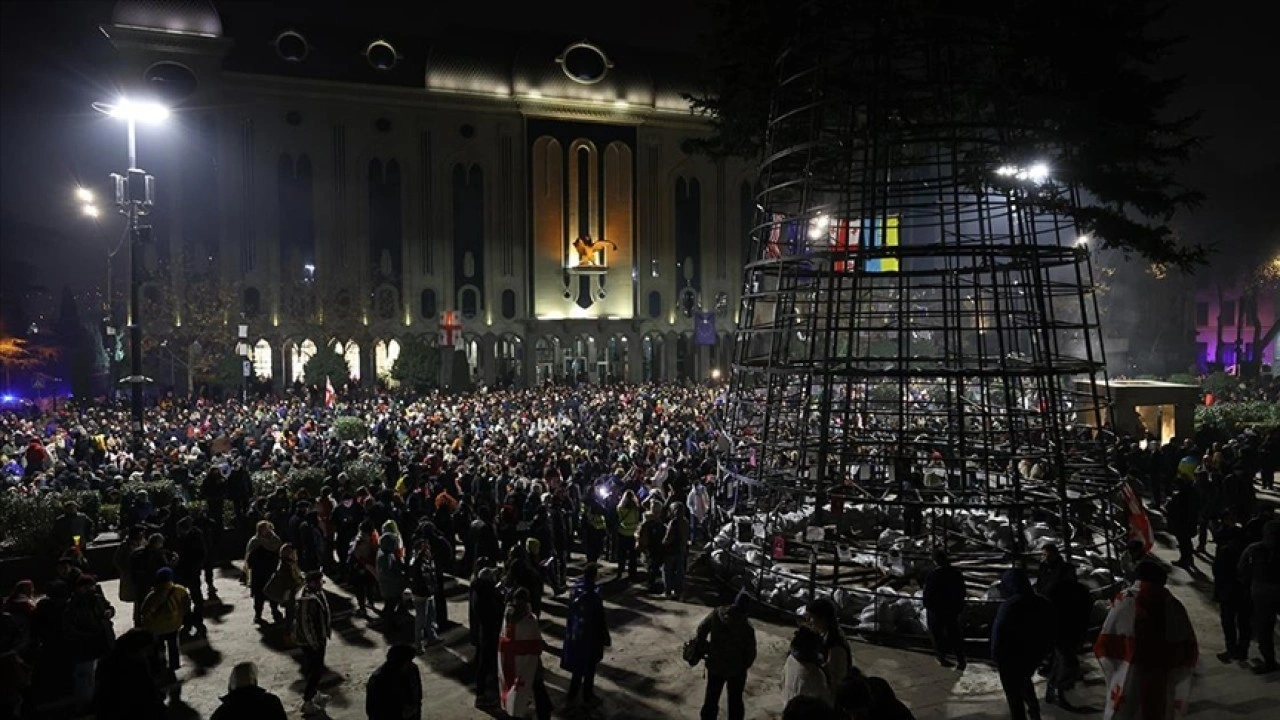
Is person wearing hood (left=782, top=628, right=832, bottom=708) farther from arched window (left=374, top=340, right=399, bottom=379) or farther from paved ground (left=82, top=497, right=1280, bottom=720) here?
arched window (left=374, top=340, right=399, bottom=379)

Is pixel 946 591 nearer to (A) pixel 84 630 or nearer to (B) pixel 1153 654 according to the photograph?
(B) pixel 1153 654

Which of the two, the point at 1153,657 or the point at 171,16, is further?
the point at 171,16

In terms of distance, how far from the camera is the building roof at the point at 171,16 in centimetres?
4709

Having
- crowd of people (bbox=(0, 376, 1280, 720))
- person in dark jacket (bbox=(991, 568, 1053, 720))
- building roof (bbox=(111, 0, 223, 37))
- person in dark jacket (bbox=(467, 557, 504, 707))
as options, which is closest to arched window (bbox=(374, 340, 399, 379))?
building roof (bbox=(111, 0, 223, 37))

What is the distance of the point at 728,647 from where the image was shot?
286 inches

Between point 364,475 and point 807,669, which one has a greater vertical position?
point 364,475

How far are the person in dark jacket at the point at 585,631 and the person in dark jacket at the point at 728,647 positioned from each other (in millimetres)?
1387

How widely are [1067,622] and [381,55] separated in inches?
2177

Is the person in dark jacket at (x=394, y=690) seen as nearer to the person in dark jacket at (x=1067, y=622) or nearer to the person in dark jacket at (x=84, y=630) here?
the person in dark jacket at (x=84, y=630)

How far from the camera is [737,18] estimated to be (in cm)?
1608

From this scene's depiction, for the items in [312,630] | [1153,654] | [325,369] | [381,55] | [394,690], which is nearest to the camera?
[394,690]

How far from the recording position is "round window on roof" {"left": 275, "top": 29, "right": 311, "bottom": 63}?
51406mm

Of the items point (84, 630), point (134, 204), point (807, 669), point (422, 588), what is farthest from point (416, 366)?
point (807, 669)

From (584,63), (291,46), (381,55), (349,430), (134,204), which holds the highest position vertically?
(584,63)
